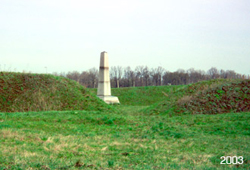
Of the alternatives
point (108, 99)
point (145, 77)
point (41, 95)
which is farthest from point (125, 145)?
point (145, 77)

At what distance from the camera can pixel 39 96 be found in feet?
71.5

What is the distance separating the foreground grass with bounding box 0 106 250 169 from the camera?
6.22 m

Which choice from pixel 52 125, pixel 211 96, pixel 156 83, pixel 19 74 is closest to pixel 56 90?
pixel 19 74

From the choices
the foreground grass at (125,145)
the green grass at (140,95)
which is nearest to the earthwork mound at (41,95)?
the foreground grass at (125,145)

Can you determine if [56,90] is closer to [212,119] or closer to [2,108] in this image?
[2,108]

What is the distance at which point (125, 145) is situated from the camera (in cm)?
880

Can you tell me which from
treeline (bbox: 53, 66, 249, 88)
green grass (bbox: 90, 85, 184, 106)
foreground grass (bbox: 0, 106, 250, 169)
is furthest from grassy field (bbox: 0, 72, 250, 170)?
treeline (bbox: 53, 66, 249, 88)

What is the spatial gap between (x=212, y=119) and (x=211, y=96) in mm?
5249

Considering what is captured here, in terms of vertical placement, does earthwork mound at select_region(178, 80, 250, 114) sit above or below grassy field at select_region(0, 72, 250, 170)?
above

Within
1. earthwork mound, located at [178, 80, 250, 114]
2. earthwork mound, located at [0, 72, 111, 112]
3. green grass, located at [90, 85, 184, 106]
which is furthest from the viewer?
green grass, located at [90, 85, 184, 106]

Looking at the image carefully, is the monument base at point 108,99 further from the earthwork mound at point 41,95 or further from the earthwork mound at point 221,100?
the earthwork mound at point 221,100

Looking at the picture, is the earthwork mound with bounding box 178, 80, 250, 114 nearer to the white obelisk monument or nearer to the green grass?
the white obelisk monument

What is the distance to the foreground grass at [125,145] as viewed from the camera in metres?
6.22

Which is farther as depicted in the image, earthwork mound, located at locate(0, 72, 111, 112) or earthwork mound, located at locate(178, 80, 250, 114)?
earthwork mound, located at locate(0, 72, 111, 112)
